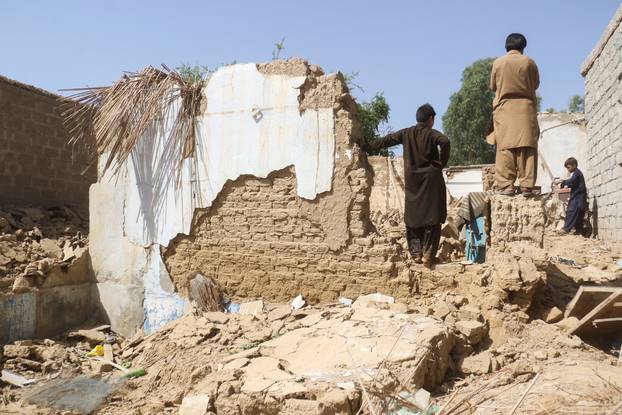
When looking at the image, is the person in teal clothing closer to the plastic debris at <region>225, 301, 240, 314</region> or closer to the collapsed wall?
the collapsed wall

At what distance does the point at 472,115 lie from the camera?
2305 centimetres

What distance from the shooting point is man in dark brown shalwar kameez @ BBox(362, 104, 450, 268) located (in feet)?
15.6

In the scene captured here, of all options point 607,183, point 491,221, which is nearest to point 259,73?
point 491,221

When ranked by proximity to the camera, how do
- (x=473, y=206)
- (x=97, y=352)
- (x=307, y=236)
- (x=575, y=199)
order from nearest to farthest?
(x=307, y=236)
(x=473, y=206)
(x=97, y=352)
(x=575, y=199)

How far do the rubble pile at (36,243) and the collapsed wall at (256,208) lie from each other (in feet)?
2.54

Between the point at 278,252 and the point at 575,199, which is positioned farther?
the point at 575,199

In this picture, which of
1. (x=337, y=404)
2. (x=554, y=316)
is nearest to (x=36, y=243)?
(x=337, y=404)

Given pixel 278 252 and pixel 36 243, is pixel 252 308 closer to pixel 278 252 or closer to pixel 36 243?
pixel 278 252

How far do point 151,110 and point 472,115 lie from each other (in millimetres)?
19830

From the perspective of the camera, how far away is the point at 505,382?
11.3 ft

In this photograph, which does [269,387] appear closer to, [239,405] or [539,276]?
[239,405]

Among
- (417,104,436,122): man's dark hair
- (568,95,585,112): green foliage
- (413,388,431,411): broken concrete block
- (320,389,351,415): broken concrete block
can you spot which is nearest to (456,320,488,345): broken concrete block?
(413,388,431,411): broken concrete block

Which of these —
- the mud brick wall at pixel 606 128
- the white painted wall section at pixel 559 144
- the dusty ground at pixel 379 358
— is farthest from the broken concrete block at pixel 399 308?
the white painted wall section at pixel 559 144

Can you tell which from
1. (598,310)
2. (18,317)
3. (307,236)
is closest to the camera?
(598,310)
